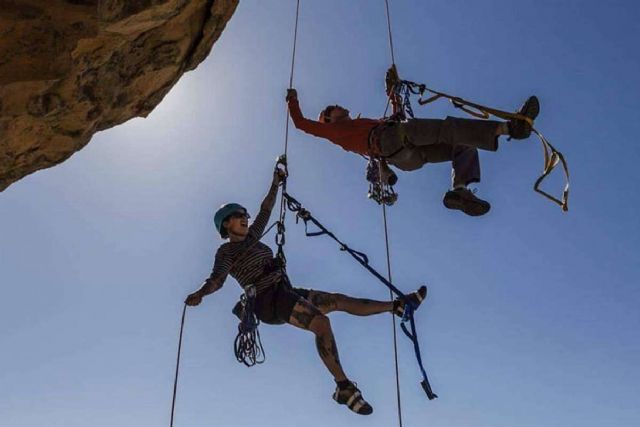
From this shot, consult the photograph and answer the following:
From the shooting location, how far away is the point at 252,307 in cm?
566

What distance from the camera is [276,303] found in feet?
18.2

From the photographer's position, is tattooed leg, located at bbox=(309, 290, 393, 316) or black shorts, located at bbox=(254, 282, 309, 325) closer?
black shorts, located at bbox=(254, 282, 309, 325)

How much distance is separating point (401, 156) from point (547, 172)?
1216mm

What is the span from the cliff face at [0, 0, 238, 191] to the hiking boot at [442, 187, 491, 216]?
2.22m

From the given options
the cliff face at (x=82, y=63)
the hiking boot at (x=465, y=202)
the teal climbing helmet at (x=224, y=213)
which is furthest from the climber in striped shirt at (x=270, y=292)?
the cliff face at (x=82, y=63)

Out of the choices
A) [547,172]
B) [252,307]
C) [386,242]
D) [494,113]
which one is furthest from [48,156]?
[547,172]

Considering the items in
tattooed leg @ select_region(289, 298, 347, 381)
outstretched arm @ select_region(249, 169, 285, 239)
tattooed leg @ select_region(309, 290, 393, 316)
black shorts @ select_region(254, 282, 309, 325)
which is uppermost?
outstretched arm @ select_region(249, 169, 285, 239)

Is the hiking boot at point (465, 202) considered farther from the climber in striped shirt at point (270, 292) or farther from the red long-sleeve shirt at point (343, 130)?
the red long-sleeve shirt at point (343, 130)

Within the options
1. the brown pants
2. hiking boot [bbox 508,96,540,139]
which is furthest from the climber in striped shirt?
hiking boot [bbox 508,96,540,139]

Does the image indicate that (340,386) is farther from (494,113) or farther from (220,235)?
(494,113)

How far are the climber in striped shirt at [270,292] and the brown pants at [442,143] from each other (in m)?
1.07

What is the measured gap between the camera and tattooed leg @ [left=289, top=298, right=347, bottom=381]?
5.21 m

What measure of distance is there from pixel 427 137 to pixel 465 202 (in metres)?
0.67

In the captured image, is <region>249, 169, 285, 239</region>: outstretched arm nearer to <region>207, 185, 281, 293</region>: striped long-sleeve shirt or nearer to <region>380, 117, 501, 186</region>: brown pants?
<region>207, 185, 281, 293</region>: striped long-sleeve shirt
